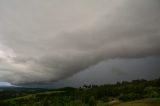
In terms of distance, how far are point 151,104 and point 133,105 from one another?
32.6ft

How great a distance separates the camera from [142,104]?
5404 inches

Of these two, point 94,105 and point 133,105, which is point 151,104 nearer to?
point 133,105

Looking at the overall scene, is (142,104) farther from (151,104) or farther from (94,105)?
(94,105)

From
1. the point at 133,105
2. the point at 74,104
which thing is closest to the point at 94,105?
the point at 74,104

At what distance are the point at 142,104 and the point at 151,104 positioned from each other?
6316 mm

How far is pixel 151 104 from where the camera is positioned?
433 ft

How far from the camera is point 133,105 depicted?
138 meters

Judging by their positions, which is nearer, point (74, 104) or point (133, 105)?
point (133, 105)

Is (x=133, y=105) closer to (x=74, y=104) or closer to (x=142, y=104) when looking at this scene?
(x=142, y=104)

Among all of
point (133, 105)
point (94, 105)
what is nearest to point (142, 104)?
point (133, 105)

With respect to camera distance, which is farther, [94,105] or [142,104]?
[94,105]

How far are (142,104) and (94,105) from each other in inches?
2459

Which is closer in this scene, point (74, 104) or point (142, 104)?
point (142, 104)

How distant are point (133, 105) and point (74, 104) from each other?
68474 mm
